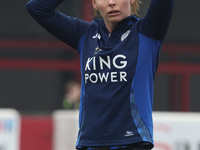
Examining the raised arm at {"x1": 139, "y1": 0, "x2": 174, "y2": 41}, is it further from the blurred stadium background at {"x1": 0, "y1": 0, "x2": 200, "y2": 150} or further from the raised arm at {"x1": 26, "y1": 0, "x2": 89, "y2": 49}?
the blurred stadium background at {"x1": 0, "y1": 0, "x2": 200, "y2": 150}

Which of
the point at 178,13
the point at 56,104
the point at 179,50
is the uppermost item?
the point at 178,13

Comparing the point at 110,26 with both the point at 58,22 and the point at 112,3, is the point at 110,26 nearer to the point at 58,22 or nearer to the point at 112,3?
the point at 112,3

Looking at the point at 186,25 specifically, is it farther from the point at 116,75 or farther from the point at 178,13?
the point at 116,75

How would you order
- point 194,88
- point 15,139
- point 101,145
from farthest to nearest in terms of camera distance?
point 194,88 < point 15,139 < point 101,145

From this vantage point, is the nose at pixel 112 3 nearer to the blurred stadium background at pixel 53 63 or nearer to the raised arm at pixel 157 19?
the raised arm at pixel 157 19

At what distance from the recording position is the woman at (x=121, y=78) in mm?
2457

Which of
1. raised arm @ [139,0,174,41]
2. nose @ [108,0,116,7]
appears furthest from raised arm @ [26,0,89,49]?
raised arm @ [139,0,174,41]

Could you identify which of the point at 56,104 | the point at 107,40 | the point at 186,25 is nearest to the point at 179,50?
the point at 186,25

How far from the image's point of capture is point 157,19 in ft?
8.07

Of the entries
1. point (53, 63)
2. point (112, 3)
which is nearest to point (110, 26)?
point (112, 3)

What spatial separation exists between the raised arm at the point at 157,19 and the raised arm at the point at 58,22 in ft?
1.30

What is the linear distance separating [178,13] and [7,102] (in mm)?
4734

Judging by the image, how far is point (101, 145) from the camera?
8.06ft

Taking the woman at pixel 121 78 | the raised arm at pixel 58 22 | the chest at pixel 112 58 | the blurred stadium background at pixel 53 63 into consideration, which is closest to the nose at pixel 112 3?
the woman at pixel 121 78
